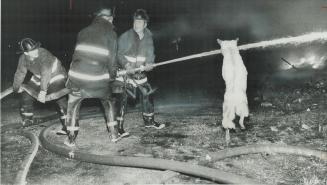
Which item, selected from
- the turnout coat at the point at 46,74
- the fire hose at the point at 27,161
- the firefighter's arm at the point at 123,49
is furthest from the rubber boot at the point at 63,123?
the firefighter's arm at the point at 123,49

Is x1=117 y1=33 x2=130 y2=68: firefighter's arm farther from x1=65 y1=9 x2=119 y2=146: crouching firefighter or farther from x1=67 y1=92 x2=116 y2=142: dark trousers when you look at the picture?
x1=67 y1=92 x2=116 y2=142: dark trousers

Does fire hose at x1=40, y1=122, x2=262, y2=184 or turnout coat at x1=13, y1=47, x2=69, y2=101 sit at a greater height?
turnout coat at x1=13, y1=47, x2=69, y2=101

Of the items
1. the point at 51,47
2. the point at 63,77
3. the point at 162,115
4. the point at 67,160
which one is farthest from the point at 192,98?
the point at 51,47

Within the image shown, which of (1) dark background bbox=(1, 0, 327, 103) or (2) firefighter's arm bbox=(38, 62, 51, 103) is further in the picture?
(1) dark background bbox=(1, 0, 327, 103)

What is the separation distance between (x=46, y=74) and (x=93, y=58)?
106 centimetres

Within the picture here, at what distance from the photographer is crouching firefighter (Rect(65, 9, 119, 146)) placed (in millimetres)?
5746

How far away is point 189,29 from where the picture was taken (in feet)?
67.4

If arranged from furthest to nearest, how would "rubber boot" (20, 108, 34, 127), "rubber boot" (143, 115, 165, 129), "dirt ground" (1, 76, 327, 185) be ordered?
"rubber boot" (20, 108, 34, 127)
"rubber boot" (143, 115, 165, 129)
"dirt ground" (1, 76, 327, 185)

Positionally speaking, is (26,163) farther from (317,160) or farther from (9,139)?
(317,160)

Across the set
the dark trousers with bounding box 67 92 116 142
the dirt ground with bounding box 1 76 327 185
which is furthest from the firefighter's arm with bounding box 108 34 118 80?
the dirt ground with bounding box 1 76 327 185

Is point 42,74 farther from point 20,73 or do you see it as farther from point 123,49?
point 123,49

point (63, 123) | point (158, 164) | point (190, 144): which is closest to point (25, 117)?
point (63, 123)

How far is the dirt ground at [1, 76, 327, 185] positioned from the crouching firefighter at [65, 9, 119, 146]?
33.2 inches

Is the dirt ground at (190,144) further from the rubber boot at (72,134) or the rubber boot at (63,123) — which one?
the rubber boot at (72,134)
